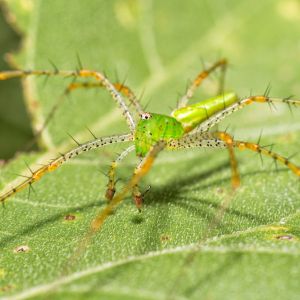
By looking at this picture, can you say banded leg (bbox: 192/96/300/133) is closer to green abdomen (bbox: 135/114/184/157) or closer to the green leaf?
green abdomen (bbox: 135/114/184/157)

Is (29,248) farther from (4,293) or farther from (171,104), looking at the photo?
(171,104)

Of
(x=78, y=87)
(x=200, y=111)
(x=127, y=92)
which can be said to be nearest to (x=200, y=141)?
(x=200, y=111)

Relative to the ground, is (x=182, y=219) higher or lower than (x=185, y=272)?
higher

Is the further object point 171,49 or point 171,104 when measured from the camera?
point 171,49

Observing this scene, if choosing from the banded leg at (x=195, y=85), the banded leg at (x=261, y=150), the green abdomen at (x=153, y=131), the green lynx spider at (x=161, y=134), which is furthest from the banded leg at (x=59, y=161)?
the banded leg at (x=195, y=85)

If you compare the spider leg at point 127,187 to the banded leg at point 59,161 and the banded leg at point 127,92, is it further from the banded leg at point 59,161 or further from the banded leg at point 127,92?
the banded leg at point 127,92

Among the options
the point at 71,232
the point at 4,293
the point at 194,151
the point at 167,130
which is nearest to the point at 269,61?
the point at 194,151

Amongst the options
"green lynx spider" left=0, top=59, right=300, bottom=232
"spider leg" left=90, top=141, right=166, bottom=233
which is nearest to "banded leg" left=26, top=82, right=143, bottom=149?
"green lynx spider" left=0, top=59, right=300, bottom=232
